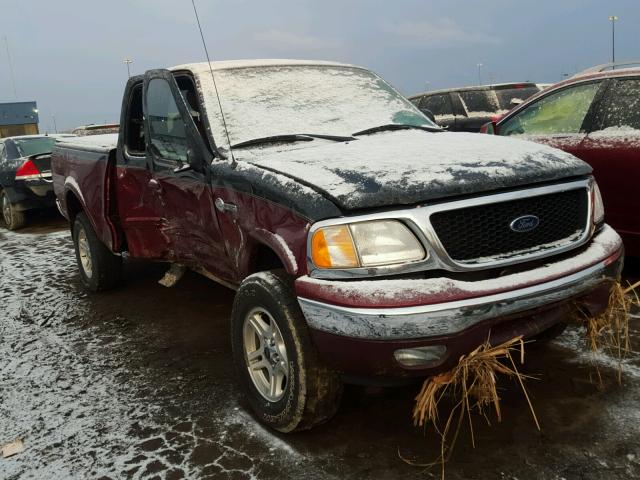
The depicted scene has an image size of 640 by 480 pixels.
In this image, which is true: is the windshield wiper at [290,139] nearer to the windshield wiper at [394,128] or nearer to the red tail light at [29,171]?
the windshield wiper at [394,128]

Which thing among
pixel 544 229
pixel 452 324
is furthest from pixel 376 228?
pixel 544 229

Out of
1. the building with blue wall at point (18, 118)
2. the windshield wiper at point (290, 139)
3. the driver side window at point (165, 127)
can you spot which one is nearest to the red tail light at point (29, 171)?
the driver side window at point (165, 127)

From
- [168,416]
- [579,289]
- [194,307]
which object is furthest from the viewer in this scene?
[194,307]

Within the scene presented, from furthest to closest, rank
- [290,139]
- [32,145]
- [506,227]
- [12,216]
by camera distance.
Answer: [32,145] → [12,216] → [290,139] → [506,227]

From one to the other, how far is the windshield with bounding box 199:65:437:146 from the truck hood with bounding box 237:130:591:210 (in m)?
0.27

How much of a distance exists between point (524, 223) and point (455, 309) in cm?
59

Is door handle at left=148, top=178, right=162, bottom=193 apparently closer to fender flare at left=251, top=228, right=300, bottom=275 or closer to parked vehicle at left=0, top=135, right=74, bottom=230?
fender flare at left=251, top=228, right=300, bottom=275

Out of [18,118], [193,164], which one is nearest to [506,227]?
[193,164]

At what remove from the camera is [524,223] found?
8.71 feet

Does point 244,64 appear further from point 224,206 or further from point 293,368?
point 293,368

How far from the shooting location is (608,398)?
3051mm

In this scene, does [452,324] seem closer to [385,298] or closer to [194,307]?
[385,298]

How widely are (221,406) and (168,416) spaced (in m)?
0.28

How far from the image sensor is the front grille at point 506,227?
2506 mm
